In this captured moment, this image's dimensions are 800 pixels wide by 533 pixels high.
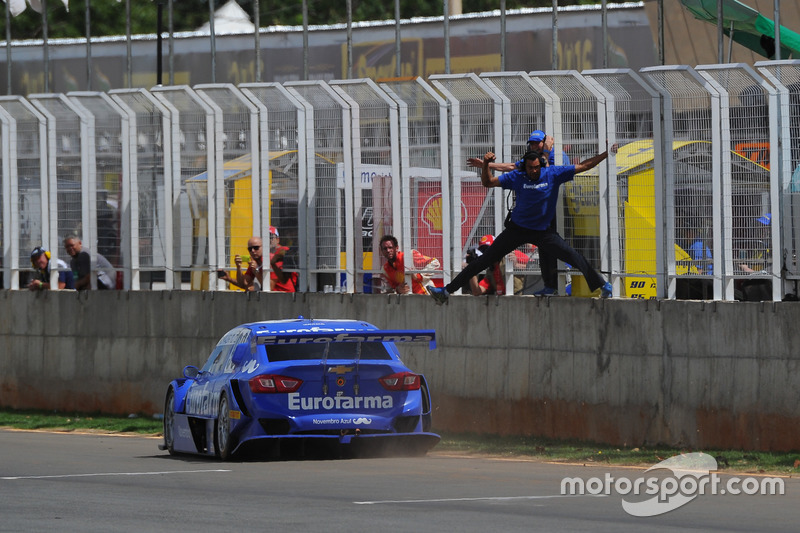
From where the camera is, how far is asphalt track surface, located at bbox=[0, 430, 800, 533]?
389 inches

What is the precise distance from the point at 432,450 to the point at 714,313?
3.25m

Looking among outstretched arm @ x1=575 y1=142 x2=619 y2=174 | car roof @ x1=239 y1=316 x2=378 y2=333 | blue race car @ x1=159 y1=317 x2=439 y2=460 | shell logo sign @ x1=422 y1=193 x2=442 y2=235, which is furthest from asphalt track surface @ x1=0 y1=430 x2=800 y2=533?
shell logo sign @ x1=422 y1=193 x2=442 y2=235

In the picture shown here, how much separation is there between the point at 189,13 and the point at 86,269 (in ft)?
172

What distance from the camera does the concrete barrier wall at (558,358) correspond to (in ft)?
48.3

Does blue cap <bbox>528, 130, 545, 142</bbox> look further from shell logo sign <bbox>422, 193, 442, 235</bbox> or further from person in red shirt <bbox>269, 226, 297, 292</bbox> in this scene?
person in red shirt <bbox>269, 226, 297, 292</bbox>

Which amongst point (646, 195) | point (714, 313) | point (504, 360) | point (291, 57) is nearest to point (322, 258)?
point (504, 360)

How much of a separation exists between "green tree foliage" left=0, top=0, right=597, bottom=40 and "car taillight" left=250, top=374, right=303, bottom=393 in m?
47.4

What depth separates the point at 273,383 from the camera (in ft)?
47.4

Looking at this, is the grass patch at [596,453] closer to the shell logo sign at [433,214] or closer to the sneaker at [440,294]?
the sneaker at [440,294]

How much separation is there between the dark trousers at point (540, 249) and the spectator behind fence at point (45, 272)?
27.5 feet

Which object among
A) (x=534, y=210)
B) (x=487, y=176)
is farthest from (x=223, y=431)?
(x=534, y=210)

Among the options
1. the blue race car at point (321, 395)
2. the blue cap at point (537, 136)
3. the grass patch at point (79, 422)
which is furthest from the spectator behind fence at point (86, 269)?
the blue cap at point (537, 136)

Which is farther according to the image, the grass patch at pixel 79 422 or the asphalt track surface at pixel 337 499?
the grass patch at pixel 79 422

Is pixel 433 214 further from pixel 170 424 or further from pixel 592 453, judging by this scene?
pixel 592 453
